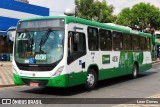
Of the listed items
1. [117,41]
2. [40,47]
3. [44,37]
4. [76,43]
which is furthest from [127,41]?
[40,47]

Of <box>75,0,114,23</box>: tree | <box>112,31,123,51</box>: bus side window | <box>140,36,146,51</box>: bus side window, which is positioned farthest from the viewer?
<box>75,0,114,23</box>: tree

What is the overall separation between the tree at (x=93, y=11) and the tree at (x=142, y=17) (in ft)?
35.3

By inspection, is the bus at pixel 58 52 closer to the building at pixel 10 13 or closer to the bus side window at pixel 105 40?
the bus side window at pixel 105 40

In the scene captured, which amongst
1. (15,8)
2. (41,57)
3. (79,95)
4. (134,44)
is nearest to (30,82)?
(41,57)

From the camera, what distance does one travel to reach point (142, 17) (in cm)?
5741

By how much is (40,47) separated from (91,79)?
2.73m

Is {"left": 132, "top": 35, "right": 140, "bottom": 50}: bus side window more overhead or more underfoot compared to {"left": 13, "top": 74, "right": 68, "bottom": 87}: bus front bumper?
more overhead

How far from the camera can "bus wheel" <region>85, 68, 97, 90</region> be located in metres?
13.5

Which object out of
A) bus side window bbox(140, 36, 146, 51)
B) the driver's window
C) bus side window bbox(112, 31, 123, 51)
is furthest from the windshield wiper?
bus side window bbox(140, 36, 146, 51)

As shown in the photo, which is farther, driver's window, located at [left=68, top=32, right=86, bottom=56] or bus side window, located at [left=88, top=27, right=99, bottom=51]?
bus side window, located at [left=88, top=27, right=99, bottom=51]

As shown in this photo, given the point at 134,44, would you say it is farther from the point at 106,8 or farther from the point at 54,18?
the point at 106,8

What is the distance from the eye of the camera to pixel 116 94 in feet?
41.5

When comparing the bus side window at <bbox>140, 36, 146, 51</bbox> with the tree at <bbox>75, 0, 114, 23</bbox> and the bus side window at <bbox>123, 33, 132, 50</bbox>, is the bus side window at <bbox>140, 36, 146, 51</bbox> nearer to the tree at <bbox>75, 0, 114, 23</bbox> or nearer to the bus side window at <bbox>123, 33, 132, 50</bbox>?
the bus side window at <bbox>123, 33, 132, 50</bbox>

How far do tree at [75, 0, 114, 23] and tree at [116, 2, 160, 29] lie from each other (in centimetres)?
1076
